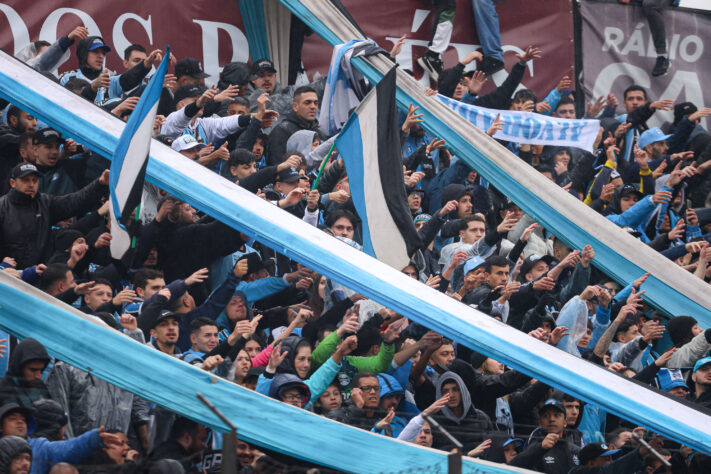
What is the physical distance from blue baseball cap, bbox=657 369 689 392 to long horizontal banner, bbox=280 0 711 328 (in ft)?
4.30

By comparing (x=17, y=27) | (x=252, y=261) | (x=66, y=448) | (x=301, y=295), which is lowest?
(x=66, y=448)

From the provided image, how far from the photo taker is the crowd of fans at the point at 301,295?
7.22m

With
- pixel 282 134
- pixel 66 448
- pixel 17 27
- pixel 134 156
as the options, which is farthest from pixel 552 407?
pixel 17 27

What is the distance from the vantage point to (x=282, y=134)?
11.6 m

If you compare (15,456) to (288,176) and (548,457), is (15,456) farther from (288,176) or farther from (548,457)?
(288,176)

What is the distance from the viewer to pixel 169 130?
10930mm

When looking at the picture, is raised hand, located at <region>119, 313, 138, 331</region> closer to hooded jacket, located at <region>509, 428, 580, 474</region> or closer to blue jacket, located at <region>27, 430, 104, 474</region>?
blue jacket, located at <region>27, 430, 104, 474</region>

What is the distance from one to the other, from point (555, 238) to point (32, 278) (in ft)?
17.6

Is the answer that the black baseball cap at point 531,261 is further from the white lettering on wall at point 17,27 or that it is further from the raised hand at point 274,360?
the white lettering on wall at point 17,27

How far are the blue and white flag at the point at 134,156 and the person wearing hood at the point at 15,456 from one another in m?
2.15

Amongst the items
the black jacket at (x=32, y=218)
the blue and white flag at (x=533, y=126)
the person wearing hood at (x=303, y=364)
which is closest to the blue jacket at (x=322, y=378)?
the person wearing hood at (x=303, y=364)

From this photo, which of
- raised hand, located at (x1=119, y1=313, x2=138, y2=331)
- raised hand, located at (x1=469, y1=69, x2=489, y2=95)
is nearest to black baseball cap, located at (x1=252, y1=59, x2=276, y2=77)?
raised hand, located at (x1=469, y1=69, x2=489, y2=95)

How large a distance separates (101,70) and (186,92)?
79cm

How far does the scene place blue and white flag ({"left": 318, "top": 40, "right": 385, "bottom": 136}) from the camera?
12.3m
